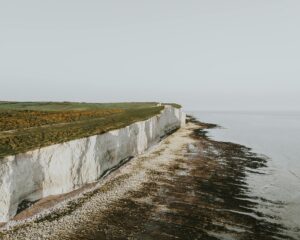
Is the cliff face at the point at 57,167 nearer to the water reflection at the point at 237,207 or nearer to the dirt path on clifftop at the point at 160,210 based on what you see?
the dirt path on clifftop at the point at 160,210

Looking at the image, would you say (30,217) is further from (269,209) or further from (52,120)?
(52,120)

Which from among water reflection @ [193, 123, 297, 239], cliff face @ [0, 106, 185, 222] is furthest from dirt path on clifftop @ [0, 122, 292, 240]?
cliff face @ [0, 106, 185, 222]

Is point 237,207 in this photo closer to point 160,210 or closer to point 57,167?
point 160,210

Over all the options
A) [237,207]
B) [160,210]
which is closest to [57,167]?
[160,210]

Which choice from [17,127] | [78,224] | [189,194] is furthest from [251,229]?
[17,127]

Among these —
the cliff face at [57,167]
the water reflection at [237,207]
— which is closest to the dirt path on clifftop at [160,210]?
the water reflection at [237,207]
